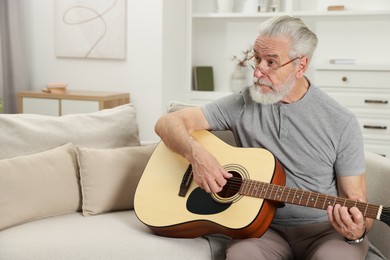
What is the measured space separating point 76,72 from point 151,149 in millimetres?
2460

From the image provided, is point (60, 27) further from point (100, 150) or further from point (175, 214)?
point (175, 214)

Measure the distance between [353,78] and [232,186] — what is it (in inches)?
94.9

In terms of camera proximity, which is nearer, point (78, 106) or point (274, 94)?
point (274, 94)

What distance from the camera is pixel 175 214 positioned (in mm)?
1791

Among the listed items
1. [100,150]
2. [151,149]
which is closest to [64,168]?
[100,150]

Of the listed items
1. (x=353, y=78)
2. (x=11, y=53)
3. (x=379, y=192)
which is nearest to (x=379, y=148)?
(x=353, y=78)

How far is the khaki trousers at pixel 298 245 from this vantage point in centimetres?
161

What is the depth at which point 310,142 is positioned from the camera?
1821mm

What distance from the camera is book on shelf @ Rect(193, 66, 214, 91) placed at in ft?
15.1

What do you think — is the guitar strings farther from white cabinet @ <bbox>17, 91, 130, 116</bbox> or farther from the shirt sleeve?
white cabinet @ <bbox>17, 91, 130, 116</bbox>

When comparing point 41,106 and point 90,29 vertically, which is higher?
point 90,29

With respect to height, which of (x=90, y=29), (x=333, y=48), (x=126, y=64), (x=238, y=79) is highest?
(x=90, y=29)

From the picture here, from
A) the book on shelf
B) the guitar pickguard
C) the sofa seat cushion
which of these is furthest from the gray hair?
the book on shelf

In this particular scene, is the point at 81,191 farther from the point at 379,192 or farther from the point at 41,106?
the point at 41,106
